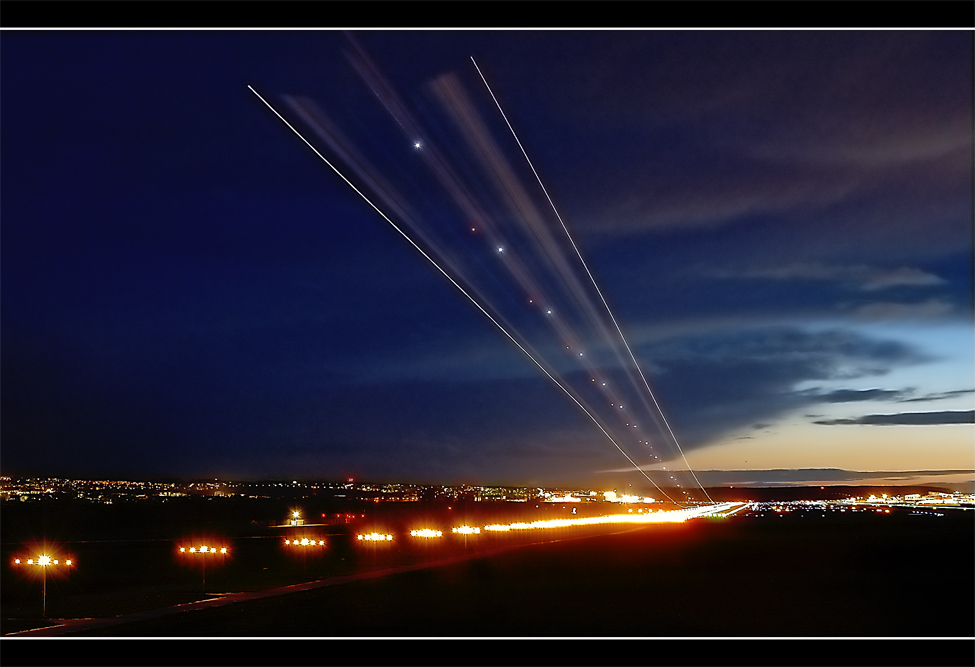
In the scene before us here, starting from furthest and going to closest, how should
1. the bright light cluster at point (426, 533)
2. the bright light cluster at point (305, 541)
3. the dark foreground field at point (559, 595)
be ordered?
the bright light cluster at point (426, 533) → the bright light cluster at point (305, 541) → the dark foreground field at point (559, 595)

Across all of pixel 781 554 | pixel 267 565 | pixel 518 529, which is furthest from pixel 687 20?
pixel 518 529

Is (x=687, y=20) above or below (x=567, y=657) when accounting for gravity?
above

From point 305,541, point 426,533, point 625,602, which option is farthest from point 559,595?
point 426,533

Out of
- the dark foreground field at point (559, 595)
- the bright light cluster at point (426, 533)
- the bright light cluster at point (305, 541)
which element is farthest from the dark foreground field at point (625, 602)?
the bright light cluster at point (426, 533)

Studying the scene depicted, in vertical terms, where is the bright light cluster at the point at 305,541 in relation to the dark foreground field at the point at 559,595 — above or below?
above

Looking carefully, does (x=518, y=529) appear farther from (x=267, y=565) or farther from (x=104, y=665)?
(x=104, y=665)

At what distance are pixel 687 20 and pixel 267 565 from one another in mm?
34603

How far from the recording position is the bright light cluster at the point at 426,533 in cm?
6800

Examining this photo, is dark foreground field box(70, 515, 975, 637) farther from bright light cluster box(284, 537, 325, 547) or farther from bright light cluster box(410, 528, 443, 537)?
bright light cluster box(410, 528, 443, 537)

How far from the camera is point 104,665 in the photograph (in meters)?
15.2

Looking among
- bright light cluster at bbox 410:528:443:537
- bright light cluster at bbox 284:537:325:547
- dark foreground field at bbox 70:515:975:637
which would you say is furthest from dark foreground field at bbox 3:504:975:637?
bright light cluster at bbox 410:528:443:537

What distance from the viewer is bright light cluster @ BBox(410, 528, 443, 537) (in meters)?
68.0

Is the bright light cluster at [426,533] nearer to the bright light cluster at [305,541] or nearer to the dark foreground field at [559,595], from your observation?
the bright light cluster at [305,541]

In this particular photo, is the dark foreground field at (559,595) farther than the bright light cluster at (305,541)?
No
